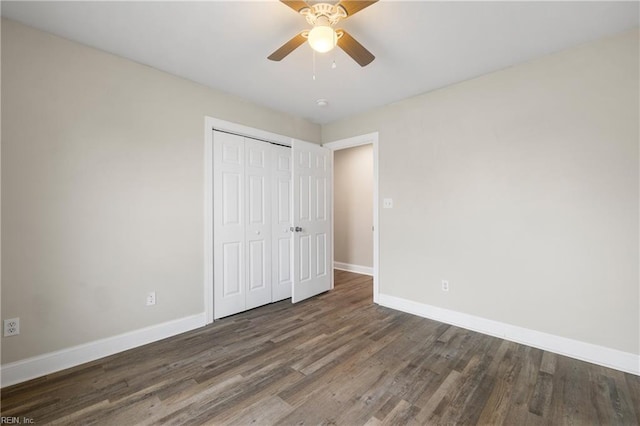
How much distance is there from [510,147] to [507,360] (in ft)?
6.17

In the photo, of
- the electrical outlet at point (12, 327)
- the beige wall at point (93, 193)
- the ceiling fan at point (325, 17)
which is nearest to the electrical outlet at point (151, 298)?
the beige wall at point (93, 193)

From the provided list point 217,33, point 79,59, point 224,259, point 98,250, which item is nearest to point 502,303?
point 224,259

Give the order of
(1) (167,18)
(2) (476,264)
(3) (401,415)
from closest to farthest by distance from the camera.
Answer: (3) (401,415) → (1) (167,18) → (2) (476,264)

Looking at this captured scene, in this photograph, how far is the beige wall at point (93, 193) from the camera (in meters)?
1.92

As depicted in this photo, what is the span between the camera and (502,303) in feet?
8.48

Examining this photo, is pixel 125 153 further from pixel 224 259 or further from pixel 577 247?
pixel 577 247

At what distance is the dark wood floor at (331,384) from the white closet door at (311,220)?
1.04 metres

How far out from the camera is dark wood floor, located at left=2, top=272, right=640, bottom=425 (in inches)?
63.1

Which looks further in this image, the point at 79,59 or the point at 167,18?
the point at 79,59

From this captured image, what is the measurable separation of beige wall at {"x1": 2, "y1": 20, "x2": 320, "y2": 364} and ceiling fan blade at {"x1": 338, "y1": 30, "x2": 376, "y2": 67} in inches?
69.2

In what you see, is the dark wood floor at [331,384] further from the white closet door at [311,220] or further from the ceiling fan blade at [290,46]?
the ceiling fan blade at [290,46]

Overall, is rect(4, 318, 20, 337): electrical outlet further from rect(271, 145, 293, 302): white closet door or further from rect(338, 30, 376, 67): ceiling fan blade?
rect(338, 30, 376, 67): ceiling fan blade

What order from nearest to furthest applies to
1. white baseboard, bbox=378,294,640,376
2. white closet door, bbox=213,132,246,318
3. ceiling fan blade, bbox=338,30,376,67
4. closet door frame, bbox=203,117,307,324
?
1. ceiling fan blade, bbox=338,30,376,67
2. white baseboard, bbox=378,294,640,376
3. closet door frame, bbox=203,117,307,324
4. white closet door, bbox=213,132,246,318

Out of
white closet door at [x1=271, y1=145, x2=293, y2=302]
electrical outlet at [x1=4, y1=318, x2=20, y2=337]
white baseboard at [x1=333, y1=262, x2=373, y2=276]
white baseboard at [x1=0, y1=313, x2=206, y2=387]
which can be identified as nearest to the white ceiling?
white closet door at [x1=271, y1=145, x2=293, y2=302]
